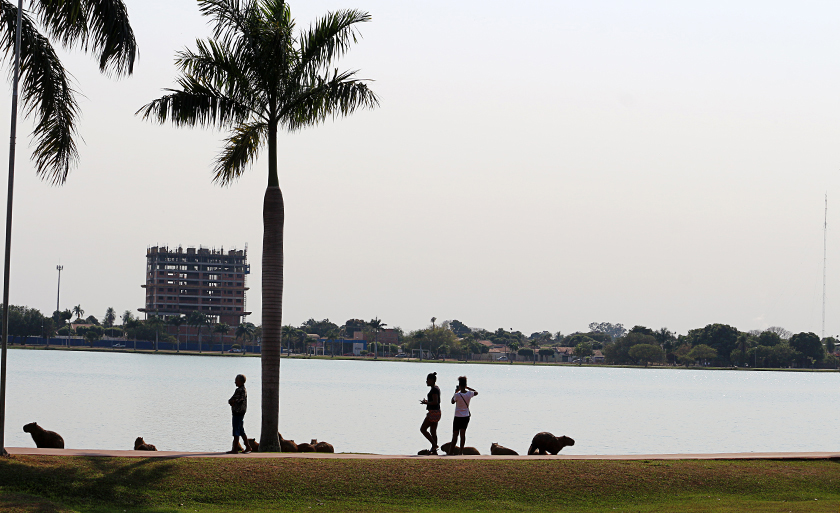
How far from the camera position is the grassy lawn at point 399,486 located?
558 inches

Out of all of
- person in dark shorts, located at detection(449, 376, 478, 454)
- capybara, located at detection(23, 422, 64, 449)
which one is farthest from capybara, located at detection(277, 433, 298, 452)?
capybara, located at detection(23, 422, 64, 449)

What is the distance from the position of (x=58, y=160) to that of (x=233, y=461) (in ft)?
23.6

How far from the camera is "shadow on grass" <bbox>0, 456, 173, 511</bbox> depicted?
13.9m

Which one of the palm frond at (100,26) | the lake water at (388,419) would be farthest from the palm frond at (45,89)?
the lake water at (388,419)

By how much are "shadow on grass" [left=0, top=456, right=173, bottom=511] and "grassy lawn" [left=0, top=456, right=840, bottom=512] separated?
0.6 inches

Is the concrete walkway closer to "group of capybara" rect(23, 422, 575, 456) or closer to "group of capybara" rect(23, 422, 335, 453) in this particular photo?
"group of capybara" rect(23, 422, 335, 453)

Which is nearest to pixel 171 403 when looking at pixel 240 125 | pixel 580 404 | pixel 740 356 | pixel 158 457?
pixel 580 404

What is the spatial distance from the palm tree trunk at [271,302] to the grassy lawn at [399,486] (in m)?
3.65

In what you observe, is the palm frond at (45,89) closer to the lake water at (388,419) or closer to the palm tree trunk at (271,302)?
the palm tree trunk at (271,302)

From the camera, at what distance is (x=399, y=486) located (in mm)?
15328


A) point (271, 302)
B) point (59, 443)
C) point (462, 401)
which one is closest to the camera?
point (462, 401)

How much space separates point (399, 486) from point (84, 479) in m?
5.12

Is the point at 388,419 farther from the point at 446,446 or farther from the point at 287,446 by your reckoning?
the point at 446,446

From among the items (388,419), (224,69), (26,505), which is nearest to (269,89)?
(224,69)
